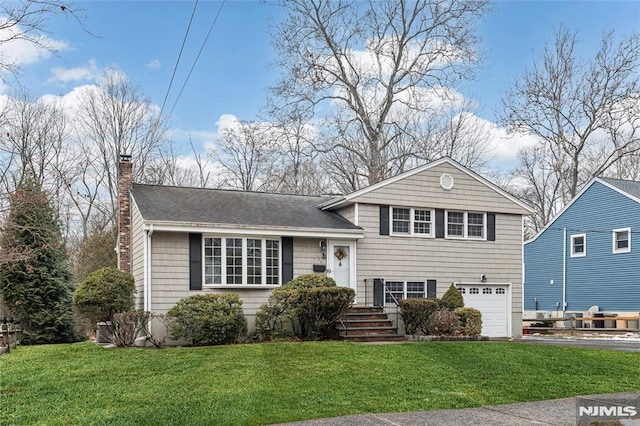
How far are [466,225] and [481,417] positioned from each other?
11961mm

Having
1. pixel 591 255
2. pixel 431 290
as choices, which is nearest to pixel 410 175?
pixel 431 290

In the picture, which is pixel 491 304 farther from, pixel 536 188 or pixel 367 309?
pixel 536 188

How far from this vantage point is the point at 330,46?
98.5ft

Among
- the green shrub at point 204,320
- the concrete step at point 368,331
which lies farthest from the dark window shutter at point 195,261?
the concrete step at point 368,331

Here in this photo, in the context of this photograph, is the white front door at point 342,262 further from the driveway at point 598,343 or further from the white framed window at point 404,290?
the driveway at point 598,343

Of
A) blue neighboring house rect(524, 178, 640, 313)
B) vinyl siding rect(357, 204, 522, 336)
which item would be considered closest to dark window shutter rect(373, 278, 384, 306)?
vinyl siding rect(357, 204, 522, 336)

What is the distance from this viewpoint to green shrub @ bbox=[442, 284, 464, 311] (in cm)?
1627

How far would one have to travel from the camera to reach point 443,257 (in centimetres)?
1780

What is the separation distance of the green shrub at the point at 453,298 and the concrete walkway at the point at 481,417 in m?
8.77

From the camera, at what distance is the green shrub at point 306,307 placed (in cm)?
1411

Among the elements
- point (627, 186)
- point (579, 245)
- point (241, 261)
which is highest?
point (627, 186)

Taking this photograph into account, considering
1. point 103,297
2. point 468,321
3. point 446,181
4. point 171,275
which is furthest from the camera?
point 446,181

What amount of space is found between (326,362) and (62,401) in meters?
4.56

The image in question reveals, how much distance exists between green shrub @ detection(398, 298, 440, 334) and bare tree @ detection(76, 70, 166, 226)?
1805 cm
